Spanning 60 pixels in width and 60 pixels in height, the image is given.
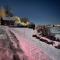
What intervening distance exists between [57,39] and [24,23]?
0.39 m

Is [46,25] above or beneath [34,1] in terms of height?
beneath

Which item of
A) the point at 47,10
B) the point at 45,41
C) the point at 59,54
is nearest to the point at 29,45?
the point at 45,41

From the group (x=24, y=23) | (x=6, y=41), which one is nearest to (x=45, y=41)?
(x=24, y=23)

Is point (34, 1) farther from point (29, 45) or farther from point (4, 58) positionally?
point (4, 58)

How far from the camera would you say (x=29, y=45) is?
175cm

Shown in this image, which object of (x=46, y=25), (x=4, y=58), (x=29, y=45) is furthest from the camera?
(x=46, y=25)

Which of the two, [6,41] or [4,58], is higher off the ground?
[6,41]

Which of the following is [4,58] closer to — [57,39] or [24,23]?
[24,23]

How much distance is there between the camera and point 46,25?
1876mm

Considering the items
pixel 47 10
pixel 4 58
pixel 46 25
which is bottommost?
pixel 4 58

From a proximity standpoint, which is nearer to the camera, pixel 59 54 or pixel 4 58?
pixel 4 58

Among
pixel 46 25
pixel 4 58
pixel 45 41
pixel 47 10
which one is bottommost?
pixel 4 58

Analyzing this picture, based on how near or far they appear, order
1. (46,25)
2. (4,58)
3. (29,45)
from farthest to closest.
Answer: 1. (46,25)
2. (29,45)
3. (4,58)

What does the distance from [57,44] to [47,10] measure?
0.37 m
